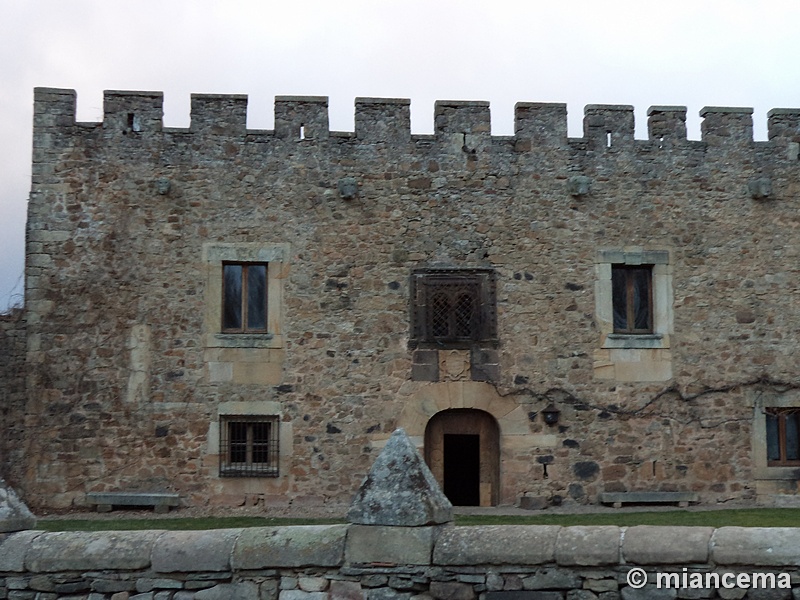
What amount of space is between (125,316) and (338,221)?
11.2ft

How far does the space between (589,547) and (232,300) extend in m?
9.14

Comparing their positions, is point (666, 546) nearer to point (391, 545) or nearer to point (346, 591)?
point (391, 545)

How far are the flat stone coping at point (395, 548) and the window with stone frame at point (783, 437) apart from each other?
8.97 m

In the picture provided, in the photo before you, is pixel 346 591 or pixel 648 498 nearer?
pixel 346 591

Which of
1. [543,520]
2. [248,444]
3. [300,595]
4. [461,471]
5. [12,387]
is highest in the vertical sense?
[12,387]

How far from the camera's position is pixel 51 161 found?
15062 millimetres

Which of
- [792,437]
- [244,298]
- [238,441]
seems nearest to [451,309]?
[244,298]

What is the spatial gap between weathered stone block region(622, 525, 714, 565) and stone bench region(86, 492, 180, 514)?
898 cm

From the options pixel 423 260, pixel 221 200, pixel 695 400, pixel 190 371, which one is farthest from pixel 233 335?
pixel 695 400

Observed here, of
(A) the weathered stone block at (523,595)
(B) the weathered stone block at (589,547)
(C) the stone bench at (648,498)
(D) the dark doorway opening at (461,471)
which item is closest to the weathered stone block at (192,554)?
(A) the weathered stone block at (523,595)

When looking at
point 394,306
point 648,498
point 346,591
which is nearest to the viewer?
point 346,591

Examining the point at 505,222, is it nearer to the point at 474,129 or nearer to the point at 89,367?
the point at 474,129

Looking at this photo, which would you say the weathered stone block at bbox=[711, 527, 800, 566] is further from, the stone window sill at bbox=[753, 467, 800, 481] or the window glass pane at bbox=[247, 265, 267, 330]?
the window glass pane at bbox=[247, 265, 267, 330]

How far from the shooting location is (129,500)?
14.5 metres
